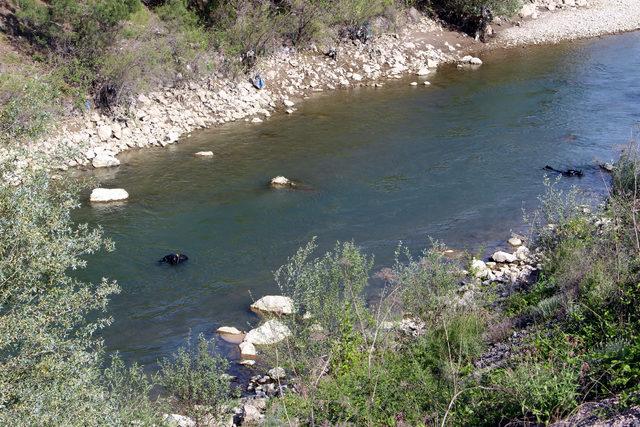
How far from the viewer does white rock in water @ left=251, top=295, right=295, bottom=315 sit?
14541 millimetres

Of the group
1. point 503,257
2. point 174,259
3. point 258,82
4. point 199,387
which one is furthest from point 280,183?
point 199,387

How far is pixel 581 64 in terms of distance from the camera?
32.8 metres

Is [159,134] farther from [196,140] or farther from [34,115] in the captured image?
[34,115]

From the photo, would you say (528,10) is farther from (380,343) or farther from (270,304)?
(380,343)

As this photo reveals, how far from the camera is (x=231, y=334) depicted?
561 inches

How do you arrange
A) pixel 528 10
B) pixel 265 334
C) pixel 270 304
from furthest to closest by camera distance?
pixel 528 10 → pixel 270 304 → pixel 265 334

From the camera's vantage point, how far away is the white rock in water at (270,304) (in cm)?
1454

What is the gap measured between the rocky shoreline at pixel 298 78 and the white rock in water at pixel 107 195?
3.87 feet

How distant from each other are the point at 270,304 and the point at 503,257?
231 inches

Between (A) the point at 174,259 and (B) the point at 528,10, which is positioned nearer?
(A) the point at 174,259

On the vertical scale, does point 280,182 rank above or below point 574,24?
below

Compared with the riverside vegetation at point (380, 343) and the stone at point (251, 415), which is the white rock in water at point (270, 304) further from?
the stone at point (251, 415)

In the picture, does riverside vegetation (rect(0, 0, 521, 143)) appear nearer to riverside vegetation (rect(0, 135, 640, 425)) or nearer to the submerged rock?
the submerged rock

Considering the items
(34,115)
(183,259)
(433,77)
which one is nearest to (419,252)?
(183,259)
